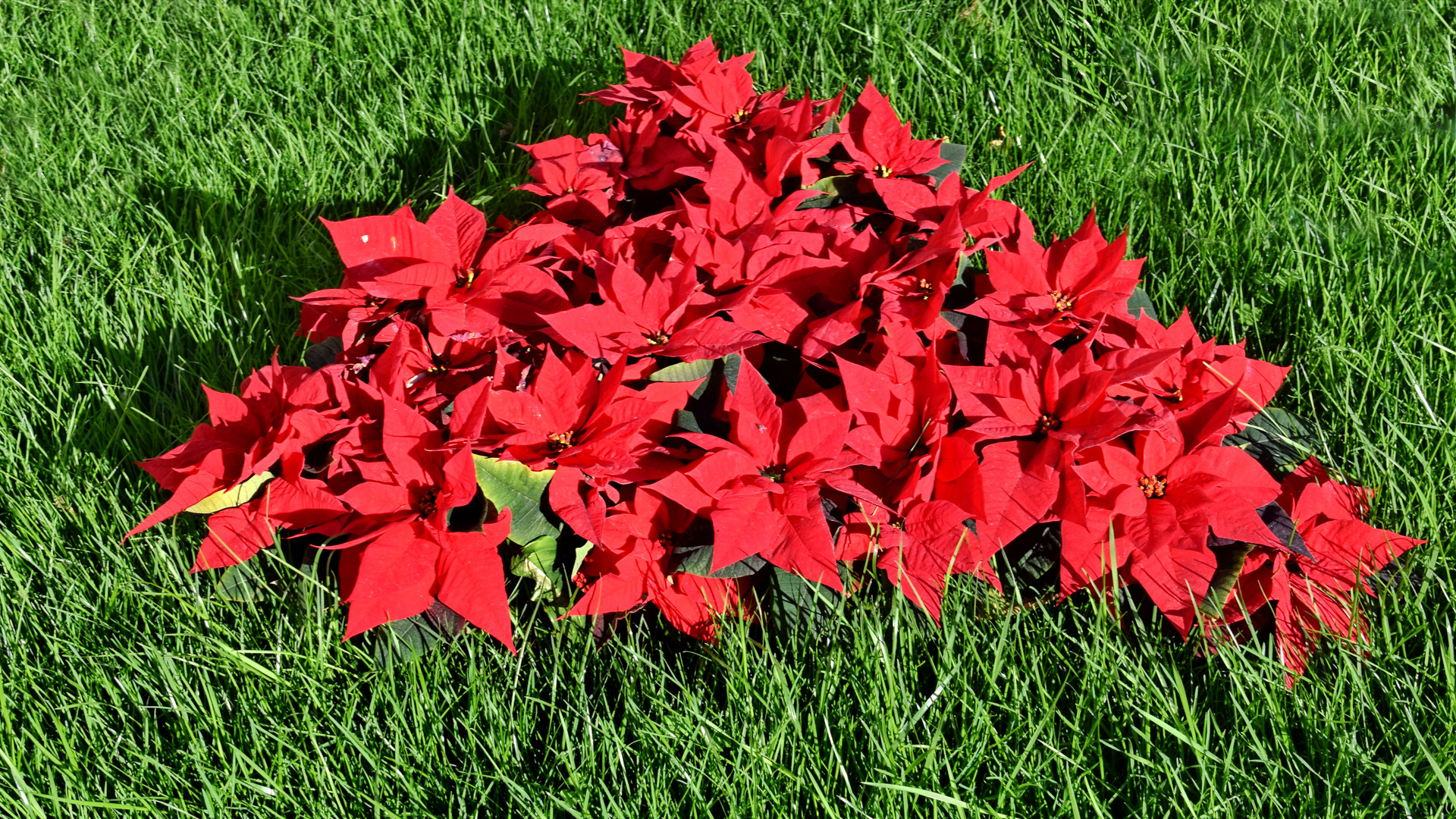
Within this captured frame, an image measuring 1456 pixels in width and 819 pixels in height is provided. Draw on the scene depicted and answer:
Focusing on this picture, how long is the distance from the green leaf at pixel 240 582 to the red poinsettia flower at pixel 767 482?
0.60 metres

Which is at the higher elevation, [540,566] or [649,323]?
[649,323]

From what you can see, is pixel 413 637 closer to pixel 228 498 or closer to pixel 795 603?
pixel 228 498

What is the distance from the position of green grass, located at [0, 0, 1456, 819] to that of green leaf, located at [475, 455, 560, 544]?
0.23 m

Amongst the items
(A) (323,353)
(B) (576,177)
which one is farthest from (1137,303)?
(A) (323,353)

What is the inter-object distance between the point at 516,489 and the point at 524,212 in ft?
4.37

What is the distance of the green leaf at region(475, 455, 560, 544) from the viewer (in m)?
1.12

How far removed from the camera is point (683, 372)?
1.22 metres

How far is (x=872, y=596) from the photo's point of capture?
4.52ft

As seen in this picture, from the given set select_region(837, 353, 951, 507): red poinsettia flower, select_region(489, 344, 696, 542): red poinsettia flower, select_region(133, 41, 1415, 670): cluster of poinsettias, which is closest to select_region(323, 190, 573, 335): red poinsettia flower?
select_region(133, 41, 1415, 670): cluster of poinsettias

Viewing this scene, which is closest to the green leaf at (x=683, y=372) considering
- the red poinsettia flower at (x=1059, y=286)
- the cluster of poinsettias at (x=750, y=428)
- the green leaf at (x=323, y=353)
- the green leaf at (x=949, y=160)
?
the cluster of poinsettias at (x=750, y=428)

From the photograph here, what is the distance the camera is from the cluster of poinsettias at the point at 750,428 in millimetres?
1121

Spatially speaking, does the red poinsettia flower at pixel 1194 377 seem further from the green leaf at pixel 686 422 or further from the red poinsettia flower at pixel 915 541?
the green leaf at pixel 686 422

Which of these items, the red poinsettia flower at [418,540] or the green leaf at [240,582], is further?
the green leaf at [240,582]

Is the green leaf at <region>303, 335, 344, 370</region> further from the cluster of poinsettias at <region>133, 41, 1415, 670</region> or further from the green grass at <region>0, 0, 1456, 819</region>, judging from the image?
the green grass at <region>0, 0, 1456, 819</region>
